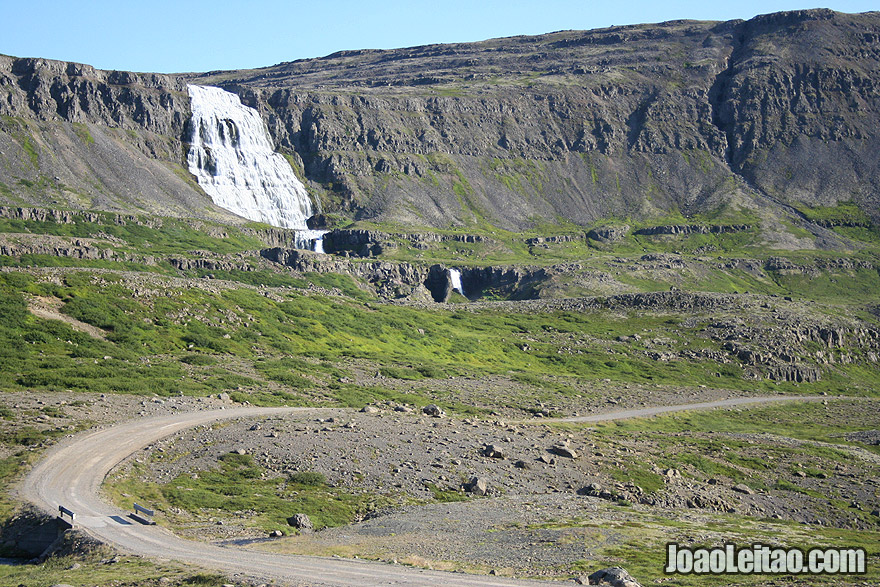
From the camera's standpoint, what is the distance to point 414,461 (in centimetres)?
5578

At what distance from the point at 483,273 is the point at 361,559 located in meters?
160

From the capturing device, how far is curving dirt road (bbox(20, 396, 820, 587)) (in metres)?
33.5

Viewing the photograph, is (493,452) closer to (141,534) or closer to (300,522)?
(300,522)

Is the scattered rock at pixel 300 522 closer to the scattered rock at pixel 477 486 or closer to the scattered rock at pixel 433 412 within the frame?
the scattered rock at pixel 477 486

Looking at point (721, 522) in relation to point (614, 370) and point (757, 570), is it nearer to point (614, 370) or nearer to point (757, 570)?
point (757, 570)

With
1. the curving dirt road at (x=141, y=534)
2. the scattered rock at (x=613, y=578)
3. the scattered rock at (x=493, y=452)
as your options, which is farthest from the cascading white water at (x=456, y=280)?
the scattered rock at (x=613, y=578)

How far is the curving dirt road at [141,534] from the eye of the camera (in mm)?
33469

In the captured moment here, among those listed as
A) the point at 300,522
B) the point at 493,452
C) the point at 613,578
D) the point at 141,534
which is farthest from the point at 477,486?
the point at 141,534

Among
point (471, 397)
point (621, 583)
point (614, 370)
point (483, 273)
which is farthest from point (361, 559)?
point (483, 273)

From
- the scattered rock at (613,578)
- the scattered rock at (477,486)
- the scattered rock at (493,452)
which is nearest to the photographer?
the scattered rock at (613,578)

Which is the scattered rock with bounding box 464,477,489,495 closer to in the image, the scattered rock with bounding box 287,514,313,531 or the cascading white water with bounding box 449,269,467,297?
the scattered rock with bounding box 287,514,313,531

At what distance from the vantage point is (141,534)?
125 ft

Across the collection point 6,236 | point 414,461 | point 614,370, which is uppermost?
point 6,236

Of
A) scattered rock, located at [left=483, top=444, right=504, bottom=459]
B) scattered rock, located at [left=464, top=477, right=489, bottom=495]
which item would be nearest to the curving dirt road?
scattered rock, located at [left=464, top=477, right=489, bottom=495]
